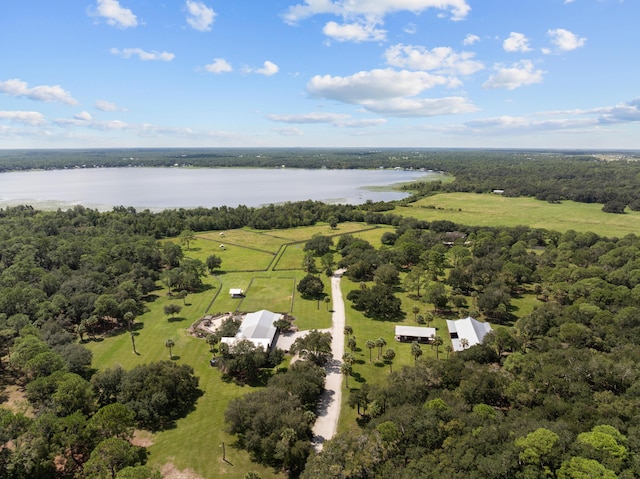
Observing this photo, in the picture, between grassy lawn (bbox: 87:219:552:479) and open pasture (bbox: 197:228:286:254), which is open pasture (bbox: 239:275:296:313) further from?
open pasture (bbox: 197:228:286:254)

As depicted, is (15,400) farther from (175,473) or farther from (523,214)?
(523,214)

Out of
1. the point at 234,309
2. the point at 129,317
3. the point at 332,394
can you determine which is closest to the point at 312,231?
the point at 234,309

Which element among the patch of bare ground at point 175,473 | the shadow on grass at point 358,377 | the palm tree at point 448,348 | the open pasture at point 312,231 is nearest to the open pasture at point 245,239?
the open pasture at point 312,231

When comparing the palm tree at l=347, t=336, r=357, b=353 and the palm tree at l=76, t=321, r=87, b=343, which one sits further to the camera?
the palm tree at l=76, t=321, r=87, b=343

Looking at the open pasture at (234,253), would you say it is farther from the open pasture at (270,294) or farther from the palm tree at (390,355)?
the palm tree at (390,355)

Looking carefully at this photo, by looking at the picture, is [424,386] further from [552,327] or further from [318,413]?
[552,327]

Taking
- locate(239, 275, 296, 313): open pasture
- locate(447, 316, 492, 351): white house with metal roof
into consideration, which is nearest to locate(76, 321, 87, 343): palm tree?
locate(239, 275, 296, 313): open pasture

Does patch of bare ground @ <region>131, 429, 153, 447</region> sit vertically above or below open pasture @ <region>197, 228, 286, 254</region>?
below
